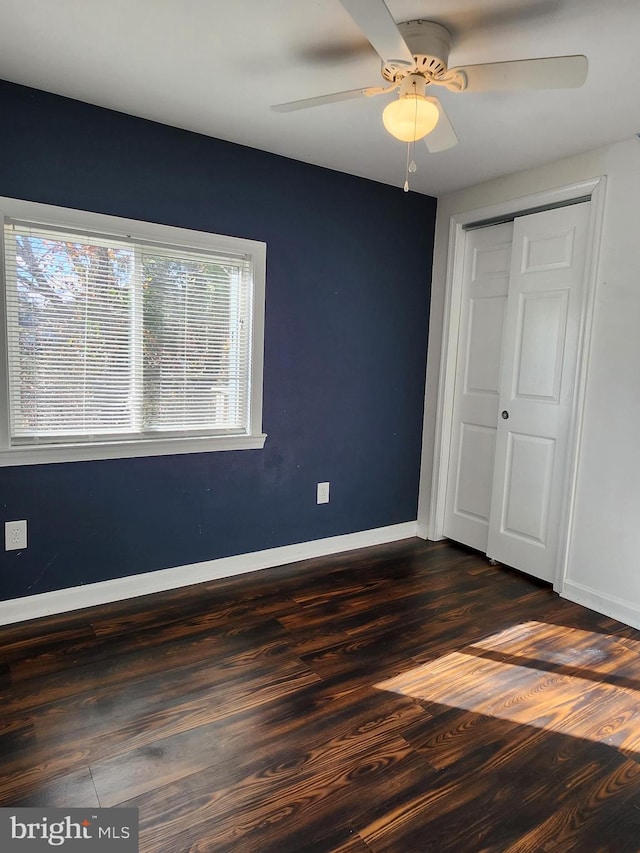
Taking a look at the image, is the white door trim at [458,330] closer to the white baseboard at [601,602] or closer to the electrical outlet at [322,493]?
the white baseboard at [601,602]

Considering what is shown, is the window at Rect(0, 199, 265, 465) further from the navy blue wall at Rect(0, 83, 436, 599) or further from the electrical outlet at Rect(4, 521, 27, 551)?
the electrical outlet at Rect(4, 521, 27, 551)

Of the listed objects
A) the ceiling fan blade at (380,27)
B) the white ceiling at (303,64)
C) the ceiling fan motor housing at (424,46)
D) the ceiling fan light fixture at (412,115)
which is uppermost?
the white ceiling at (303,64)

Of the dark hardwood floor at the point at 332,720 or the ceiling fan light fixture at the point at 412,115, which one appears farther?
the ceiling fan light fixture at the point at 412,115

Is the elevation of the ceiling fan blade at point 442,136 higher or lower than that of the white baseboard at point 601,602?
higher

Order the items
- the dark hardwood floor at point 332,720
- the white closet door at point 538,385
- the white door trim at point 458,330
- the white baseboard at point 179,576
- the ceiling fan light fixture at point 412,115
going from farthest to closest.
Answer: the white closet door at point 538,385 → the white door trim at point 458,330 → the white baseboard at point 179,576 → the ceiling fan light fixture at point 412,115 → the dark hardwood floor at point 332,720

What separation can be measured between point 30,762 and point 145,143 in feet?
8.60

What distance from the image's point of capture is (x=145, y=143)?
2.62m

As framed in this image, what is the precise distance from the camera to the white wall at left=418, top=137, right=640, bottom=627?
2.66m

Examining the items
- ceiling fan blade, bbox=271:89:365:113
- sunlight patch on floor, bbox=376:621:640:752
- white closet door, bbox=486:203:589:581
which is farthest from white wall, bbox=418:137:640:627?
ceiling fan blade, bbox=271:89:365:113

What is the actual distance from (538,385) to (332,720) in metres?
2.20

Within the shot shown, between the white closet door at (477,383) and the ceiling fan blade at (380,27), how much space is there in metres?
2.03

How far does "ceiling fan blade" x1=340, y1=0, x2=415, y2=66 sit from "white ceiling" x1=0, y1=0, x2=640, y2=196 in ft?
0.87

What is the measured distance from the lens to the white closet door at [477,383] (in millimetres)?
3451

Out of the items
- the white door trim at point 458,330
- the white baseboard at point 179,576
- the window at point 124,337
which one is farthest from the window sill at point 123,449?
the white door trim at point 458,330
